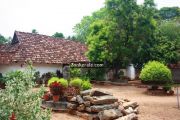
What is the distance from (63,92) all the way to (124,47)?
1428 cm

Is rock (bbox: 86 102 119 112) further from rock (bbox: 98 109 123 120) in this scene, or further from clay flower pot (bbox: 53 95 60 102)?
clay flower pot (bbox: 53 95 60 102)

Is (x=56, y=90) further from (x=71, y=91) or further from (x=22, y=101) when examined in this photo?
(x=22, y=101)

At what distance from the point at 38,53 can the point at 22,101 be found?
24.7 meters

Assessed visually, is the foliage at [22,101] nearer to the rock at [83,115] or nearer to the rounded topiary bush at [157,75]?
the rock at [83,115]

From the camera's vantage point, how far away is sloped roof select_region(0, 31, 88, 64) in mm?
28156

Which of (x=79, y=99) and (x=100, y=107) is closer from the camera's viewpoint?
(x=100, y=107)

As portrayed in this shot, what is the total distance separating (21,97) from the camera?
5895 millimetres

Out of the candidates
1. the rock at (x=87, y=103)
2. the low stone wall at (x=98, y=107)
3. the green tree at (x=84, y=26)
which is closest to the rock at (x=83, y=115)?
the low stone wall at (x=98, y=107)

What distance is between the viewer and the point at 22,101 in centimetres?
592

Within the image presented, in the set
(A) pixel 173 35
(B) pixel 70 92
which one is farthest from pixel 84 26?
(B) pixel 70 92

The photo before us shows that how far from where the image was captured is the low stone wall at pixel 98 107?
11672 mm

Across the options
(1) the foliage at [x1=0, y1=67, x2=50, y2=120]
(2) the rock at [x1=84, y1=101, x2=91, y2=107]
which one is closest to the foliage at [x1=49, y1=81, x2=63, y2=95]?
(2) the rock at [x1=84, y1=101, x2=91, y2=107]

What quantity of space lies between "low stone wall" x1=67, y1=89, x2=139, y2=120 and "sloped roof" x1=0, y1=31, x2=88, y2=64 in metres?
14.4

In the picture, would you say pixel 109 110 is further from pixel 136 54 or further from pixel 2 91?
pixel 136 54
